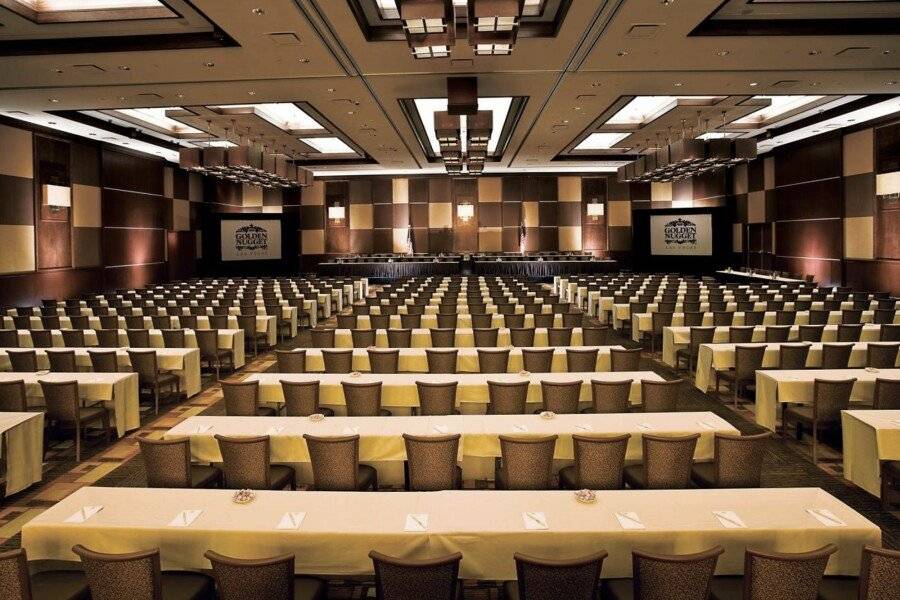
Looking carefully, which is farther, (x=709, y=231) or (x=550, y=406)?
(x=709, y=231)

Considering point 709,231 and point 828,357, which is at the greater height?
point 709,231

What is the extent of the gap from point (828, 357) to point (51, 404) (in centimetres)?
840

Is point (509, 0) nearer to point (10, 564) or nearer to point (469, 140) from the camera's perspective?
point (10, 564)

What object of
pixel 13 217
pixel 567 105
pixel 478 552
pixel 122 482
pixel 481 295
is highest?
pixel 567 105

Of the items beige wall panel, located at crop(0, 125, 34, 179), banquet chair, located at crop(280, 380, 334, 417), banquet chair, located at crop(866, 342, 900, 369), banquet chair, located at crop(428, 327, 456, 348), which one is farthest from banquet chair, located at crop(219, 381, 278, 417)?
beige wall panel, located at crop(0, 125, 34, 179)

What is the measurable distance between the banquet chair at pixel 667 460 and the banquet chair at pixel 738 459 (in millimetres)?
195

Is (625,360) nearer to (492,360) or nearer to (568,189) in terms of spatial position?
(492,360)

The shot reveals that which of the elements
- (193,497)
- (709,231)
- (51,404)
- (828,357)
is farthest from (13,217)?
(709,231)

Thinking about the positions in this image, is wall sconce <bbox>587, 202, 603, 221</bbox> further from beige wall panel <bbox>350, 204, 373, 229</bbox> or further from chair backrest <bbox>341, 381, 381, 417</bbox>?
chair backrest <bbox>341, 381, 381, 417</bbox>

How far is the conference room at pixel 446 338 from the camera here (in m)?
2.99

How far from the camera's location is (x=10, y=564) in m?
2.54

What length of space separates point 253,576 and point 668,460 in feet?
8.55

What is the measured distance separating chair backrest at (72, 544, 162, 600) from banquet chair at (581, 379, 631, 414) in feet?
12.6

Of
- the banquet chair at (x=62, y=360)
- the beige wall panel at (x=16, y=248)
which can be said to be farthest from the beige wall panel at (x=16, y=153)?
the banquet chair at (x=62, y=360)
